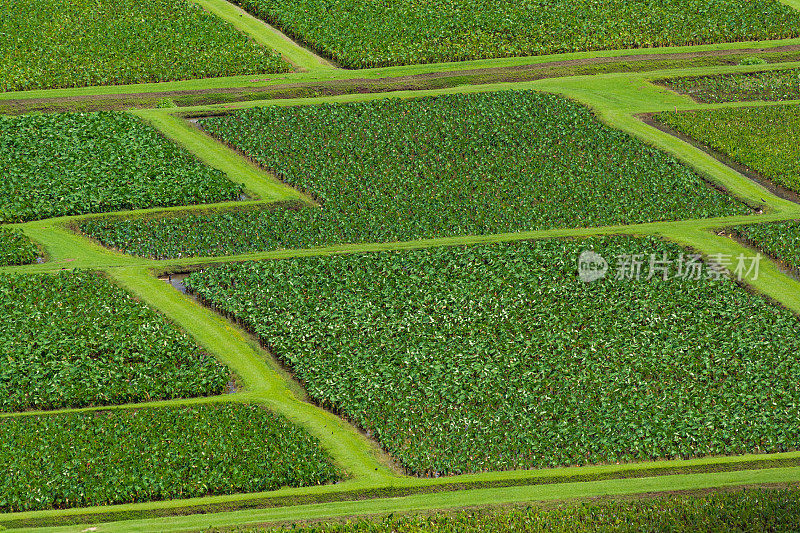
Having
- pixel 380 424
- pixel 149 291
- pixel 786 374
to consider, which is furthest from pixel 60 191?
pixel 786 374

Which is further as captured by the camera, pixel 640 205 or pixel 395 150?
pixel 395 150

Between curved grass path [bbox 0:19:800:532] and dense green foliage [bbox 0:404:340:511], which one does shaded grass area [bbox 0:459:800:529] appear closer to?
curved grass path [bbox 0:19:800:532]

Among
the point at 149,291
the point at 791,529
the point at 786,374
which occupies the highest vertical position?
the point at 149,291

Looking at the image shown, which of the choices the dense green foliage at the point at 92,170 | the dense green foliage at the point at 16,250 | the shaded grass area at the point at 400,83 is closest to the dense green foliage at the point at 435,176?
the dense green foliage at the point at 92,170

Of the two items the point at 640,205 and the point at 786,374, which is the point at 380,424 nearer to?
the point at 786,374

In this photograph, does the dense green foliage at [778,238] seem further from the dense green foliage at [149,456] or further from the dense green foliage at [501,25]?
the dense green foliage at [501,25]

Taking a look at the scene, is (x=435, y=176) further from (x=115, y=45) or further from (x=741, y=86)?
(x=115, y=45)
